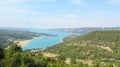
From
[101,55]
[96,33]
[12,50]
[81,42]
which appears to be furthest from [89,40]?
[12,50]

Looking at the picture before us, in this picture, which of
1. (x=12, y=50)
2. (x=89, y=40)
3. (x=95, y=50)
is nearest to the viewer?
(x=12, y=50)

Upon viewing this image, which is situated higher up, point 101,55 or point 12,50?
point 12,50

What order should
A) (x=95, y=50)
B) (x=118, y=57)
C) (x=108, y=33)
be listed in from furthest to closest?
(x=108, y=33) → (x=95, y=50) → (x=118, y=57)

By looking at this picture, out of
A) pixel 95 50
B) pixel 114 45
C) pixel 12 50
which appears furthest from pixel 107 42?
pixel 12 50

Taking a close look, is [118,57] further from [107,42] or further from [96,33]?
[96,33]

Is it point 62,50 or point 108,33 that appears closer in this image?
point 62,50

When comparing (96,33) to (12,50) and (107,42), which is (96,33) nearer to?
(107,42)
